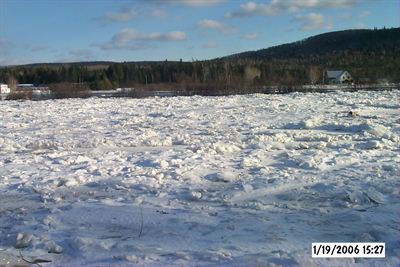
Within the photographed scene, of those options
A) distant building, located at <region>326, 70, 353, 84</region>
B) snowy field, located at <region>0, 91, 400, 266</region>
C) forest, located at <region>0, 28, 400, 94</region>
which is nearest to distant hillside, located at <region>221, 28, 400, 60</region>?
forest, located at <region>0, 28, 400, 94</region>

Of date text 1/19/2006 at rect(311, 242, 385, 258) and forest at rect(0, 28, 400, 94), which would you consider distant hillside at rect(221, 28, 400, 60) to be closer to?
forest at rect(0, 28, 400, 94)

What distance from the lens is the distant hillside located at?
138 metres

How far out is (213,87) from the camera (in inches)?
2319

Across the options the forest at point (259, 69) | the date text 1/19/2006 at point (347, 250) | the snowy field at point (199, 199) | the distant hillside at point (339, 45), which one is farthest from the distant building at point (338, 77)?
the date text 1/19/2006 at point (347, 250)

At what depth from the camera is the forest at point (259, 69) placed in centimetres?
7312

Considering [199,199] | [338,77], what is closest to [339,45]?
[338,77]

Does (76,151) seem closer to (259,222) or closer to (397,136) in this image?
(259,222)

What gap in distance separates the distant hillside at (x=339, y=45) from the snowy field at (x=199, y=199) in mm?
127201

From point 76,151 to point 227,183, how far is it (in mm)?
5496

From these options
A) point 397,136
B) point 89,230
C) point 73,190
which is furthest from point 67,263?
point 397,136

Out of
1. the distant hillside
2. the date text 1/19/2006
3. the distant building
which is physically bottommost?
the date text 1/19/2006

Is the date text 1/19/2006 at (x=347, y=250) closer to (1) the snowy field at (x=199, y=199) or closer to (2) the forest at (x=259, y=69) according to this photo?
(1) the snowy field at (x=199, y=199)

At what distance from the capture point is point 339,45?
154625 mm

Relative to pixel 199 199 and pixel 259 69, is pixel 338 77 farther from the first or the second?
pixel 199 199
